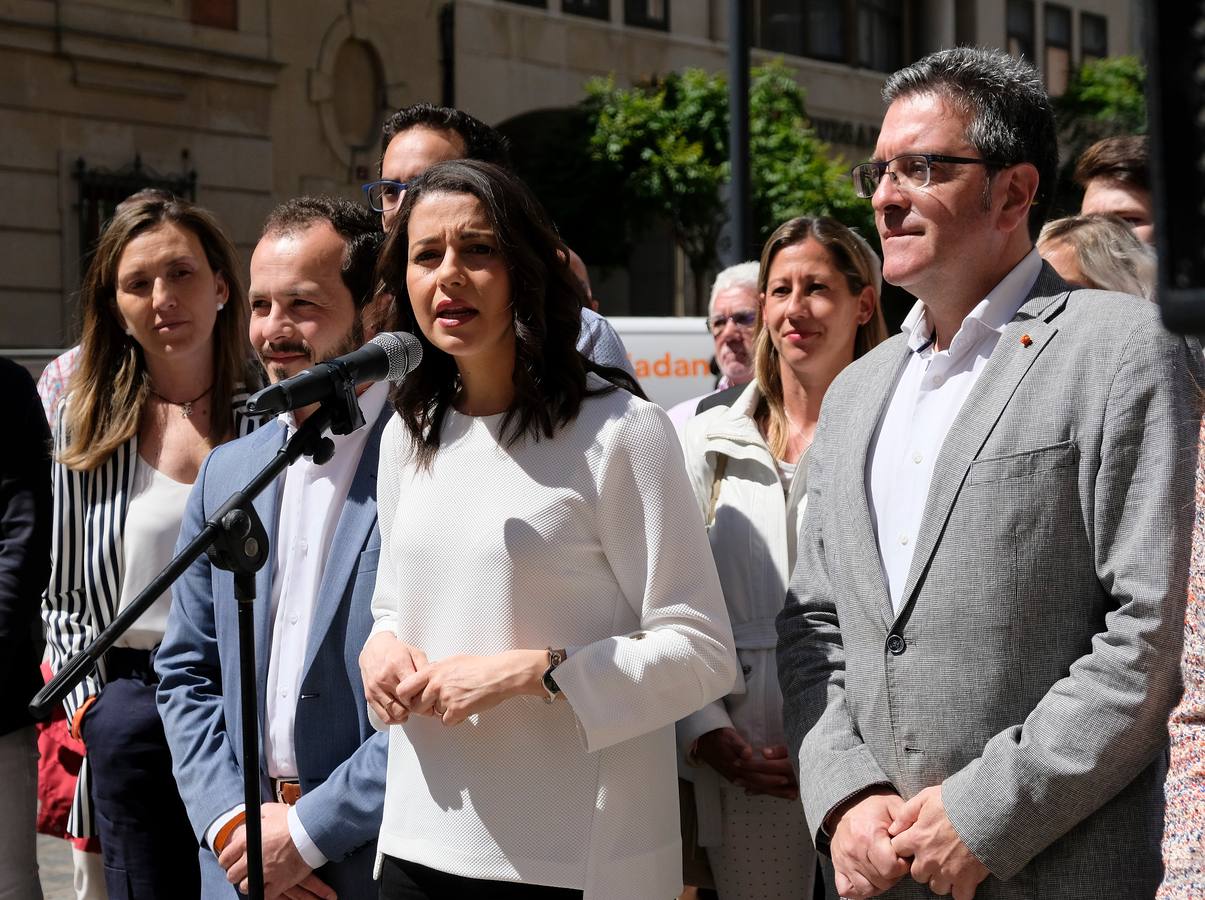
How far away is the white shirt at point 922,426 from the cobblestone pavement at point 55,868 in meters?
4.55

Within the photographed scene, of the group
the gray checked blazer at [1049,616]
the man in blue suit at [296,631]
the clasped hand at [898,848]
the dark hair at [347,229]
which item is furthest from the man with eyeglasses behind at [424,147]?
the clasped hand at [898,848]

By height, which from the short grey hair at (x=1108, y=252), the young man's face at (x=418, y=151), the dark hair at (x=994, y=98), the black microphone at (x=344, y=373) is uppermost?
the young man's face at (x=418, y=151)

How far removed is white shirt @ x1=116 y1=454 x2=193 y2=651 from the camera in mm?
3826

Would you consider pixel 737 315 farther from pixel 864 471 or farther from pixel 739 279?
pixel 864 471

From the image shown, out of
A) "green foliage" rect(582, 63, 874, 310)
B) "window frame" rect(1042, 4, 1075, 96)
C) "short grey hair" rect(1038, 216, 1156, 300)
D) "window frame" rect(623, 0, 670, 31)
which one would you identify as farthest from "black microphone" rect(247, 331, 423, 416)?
"window frame" rect(1042, 4, 1075, 96)

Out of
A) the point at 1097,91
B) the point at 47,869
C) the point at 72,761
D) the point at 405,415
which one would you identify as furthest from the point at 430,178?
the point at 1097,91

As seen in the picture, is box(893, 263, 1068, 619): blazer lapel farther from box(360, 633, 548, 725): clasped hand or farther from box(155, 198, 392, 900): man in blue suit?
box(155, 198, 392, 900): man in blue suit

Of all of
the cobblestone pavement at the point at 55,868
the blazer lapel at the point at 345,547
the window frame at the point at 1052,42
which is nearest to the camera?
the blazer lapel at the point at 345,547

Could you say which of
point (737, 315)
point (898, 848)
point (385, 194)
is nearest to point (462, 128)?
point (385, 194)

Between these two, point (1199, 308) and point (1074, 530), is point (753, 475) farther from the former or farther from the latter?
point (1199, 308)

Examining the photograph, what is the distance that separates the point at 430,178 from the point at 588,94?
17.8 m

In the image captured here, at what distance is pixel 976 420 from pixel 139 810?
2.32 meters

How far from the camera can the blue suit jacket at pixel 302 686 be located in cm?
316

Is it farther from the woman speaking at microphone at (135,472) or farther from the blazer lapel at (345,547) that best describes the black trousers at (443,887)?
the woman speaking at microphone at (135,472)
